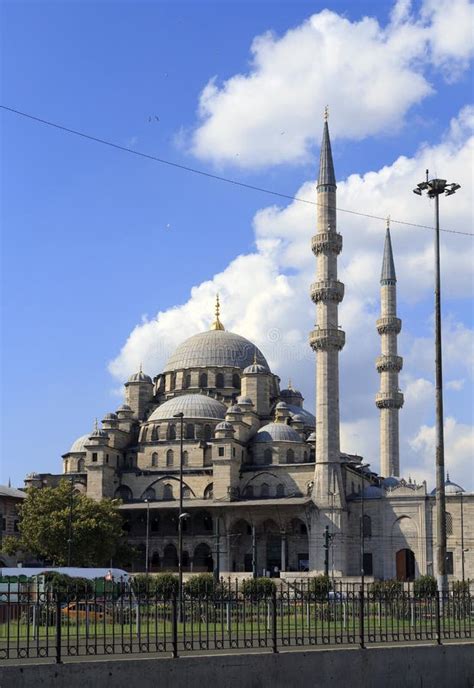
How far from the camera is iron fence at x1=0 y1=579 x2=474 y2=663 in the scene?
13070 millimetres

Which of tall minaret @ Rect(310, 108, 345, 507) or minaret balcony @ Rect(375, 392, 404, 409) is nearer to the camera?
tall minaret @ Rect(310, 108, 345, 507)

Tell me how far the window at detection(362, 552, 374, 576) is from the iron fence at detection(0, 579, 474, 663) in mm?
39883

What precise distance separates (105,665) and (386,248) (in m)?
60.0

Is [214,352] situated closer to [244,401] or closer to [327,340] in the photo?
[244,401]

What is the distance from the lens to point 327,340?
5500cm

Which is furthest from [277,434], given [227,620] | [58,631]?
[58,631]

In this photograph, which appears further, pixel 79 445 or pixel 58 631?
pixel 79 445

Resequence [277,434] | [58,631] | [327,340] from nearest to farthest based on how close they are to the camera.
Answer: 1. [58,631]
2. [327,340]
3. [277,434]

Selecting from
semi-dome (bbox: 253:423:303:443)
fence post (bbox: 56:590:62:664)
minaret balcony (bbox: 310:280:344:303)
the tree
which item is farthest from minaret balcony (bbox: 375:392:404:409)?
fence post (bbox: 56:590:62:664)

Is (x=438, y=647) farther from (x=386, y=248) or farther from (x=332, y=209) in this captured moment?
(x=386, y=248)

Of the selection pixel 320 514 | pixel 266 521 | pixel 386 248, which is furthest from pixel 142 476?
pixel 386 248

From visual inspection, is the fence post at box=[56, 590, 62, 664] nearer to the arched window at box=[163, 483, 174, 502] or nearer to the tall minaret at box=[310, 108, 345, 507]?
the tall minaret at box=[310, 108, 345, 507]

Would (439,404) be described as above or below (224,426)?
below

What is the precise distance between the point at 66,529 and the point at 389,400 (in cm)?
2448
